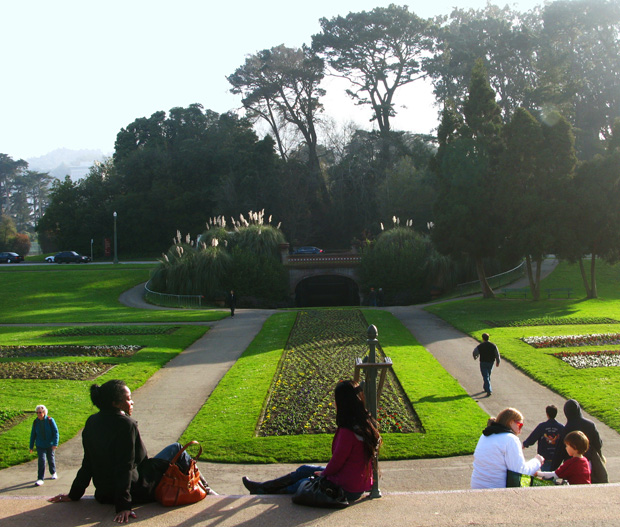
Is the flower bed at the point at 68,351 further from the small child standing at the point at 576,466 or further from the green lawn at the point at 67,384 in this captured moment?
the small child standing at the point at 576,466

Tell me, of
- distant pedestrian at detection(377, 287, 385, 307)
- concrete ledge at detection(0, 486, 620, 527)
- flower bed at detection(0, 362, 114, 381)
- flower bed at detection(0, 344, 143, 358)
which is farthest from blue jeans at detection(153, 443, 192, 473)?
distant pedestrian at detection(377, 287, 385, 307)

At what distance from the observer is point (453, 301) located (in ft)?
115

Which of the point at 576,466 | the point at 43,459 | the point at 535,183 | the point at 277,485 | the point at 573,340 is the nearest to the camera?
the point at 277,485

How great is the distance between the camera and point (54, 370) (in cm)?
1783

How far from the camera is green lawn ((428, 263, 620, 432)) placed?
14562mm

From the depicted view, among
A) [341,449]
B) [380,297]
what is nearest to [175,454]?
[341,449]

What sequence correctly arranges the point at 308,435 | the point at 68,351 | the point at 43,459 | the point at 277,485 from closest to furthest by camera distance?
1. the point at 277,485
2. the point at 43,459
3. the point at 308,435
4. the point at 68,351

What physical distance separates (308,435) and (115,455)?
605cm

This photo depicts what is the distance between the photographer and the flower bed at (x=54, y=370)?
1705cm

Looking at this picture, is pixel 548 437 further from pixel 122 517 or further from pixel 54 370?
pixel 54 370

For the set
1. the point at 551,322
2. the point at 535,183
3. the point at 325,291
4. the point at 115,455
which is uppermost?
the point at 535,183

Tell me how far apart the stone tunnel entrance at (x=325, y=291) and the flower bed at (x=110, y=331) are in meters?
21.2

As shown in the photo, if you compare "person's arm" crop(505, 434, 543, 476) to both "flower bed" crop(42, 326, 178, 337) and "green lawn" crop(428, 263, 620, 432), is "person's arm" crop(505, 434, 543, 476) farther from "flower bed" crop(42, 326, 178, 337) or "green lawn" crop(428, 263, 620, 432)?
"flower bed" crop(42, 326, 178, 337)

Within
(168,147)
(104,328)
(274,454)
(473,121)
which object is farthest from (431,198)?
(274,454)
